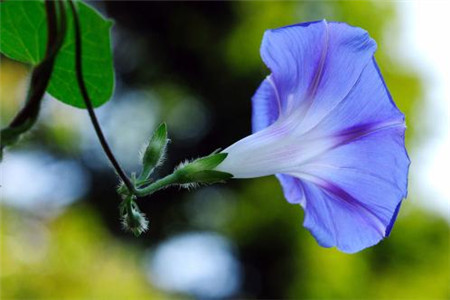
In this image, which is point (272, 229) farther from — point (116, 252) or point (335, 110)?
point (335, 110)

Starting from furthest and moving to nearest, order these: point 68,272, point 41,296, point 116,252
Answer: point 116,252 < point 68,272 < point 41,296

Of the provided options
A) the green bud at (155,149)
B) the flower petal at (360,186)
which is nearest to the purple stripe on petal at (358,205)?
the flower petal at (360,186)

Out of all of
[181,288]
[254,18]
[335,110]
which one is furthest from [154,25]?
[335,110]

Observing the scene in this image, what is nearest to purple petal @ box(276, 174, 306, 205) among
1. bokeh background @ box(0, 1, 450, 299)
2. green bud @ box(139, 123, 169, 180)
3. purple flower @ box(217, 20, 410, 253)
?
purple flower @ box(217, 20, 410, 253)

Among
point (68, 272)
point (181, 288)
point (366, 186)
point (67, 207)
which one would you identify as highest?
point (366, 186)

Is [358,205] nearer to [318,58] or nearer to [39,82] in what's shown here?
[318,58]

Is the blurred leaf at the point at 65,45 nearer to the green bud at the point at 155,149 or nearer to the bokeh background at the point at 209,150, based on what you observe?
the green bud at the point at 155,149

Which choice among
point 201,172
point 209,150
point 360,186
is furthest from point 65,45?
point 209,150
